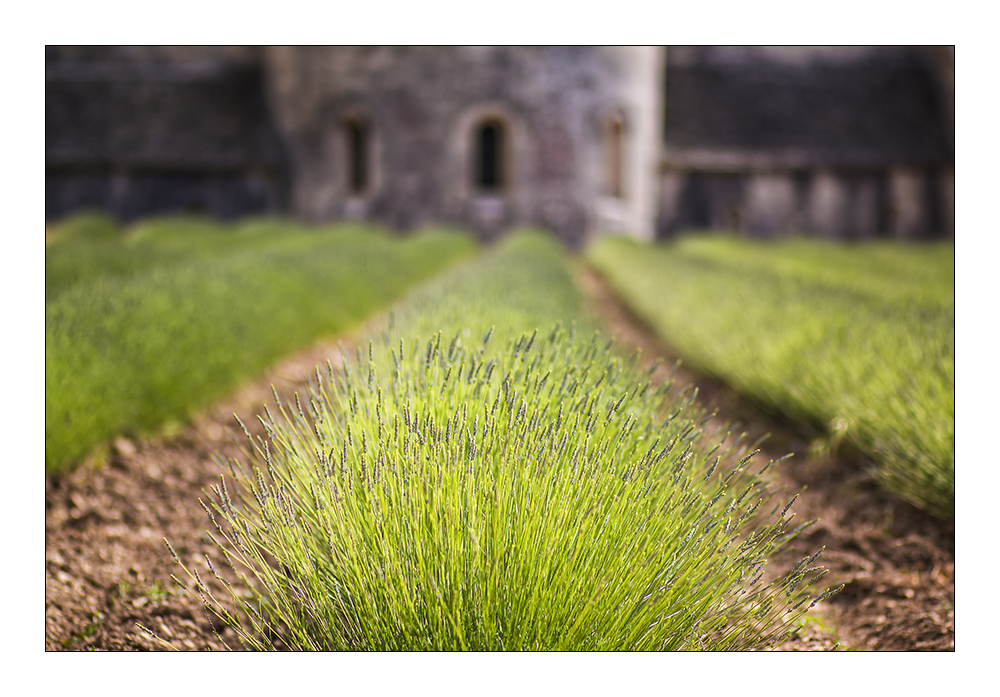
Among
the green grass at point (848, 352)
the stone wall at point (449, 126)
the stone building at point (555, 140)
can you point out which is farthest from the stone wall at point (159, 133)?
the green grass at point (848, 352)

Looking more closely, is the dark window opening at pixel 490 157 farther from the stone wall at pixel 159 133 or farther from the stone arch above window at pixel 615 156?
the stone wall at pixel 159 133

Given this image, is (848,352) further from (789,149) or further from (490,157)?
(789,149)

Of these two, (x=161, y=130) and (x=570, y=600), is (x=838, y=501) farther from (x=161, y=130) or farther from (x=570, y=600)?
(x=161, y=130)

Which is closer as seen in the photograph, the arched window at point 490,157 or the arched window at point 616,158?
the arched window at point 490,157

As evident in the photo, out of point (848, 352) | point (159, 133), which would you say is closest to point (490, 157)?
point (159, 133)

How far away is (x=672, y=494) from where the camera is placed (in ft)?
5.12

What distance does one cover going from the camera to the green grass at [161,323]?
2889 millimetres

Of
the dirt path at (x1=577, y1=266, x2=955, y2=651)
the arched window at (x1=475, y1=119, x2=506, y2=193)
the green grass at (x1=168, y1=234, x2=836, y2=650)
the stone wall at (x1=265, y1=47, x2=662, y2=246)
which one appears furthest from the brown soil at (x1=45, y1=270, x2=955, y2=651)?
the arched window at (x1=475, y1=119, x2=506, y2=193)

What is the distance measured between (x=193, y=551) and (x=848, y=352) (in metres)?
2.64

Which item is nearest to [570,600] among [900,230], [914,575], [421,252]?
[914,575]

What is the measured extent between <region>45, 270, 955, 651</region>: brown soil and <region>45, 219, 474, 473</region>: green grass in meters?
0.19

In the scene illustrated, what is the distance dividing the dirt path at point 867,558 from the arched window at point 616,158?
13.0 m

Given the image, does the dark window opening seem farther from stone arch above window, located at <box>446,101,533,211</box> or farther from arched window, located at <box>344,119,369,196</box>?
arched window, located at <box>344,119,369,196</box>

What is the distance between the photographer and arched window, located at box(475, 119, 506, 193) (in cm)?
1503
